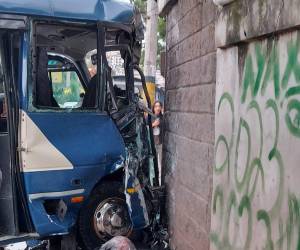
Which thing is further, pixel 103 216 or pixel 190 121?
pixel 103 216

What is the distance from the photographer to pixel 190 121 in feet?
16.8

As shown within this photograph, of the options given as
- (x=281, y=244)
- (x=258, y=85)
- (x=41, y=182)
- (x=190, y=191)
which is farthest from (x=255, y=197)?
(x=41, y=182)

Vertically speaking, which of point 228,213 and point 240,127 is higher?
point 240,127

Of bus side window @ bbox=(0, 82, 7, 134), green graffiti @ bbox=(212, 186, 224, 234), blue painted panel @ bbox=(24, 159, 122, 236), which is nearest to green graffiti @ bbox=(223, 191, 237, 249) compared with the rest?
green graffiti @ bbox=(212, 186, 224, 234)

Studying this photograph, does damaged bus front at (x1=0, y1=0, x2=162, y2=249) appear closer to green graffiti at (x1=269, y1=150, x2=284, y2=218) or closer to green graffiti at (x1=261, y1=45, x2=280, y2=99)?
green graffiti at (x1=261, y1=45, x2=280, y2=99)

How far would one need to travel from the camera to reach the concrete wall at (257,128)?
271 centimetres

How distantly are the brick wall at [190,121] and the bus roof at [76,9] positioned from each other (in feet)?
2.03

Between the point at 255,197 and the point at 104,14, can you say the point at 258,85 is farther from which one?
the point at 104,14

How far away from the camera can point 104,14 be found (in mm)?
5719

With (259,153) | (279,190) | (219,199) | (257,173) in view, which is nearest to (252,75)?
(259,153)

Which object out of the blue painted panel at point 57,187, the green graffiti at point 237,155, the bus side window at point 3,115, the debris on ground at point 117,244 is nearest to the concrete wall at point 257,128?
the green graffiti at point 237,155

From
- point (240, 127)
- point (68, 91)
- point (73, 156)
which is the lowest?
point (73, 156)

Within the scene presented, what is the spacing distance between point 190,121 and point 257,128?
6.45 ft

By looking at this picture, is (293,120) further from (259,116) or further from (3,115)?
(3,115)
